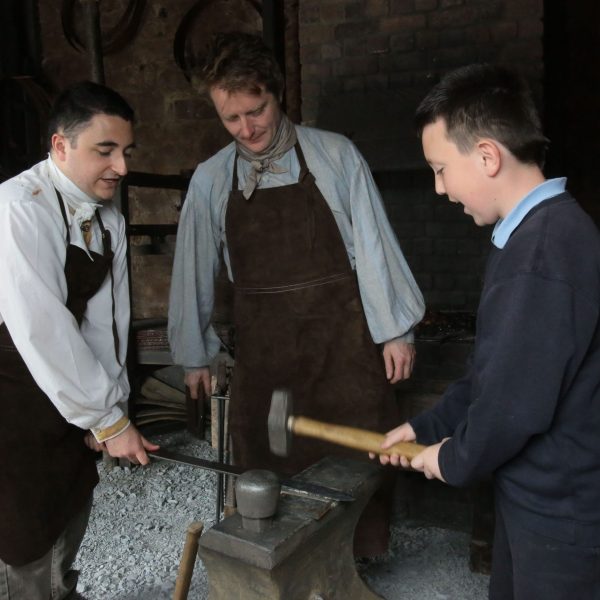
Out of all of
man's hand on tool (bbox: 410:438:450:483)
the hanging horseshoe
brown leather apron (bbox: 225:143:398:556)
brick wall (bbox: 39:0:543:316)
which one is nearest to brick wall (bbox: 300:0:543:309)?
brick wall (bbox: 39:0:543:316)

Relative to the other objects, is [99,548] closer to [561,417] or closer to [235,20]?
[561,417]

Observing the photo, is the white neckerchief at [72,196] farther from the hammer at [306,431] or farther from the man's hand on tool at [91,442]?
the hammer at [306,431]

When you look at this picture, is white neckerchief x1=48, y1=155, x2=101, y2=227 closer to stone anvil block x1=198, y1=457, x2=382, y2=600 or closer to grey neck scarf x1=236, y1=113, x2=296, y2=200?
grey neck scarf x1=236, y1=113, x2=296, y2=200

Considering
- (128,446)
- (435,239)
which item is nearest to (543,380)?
(128,446)

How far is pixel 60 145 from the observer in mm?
1979

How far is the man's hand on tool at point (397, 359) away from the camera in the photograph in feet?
8.21

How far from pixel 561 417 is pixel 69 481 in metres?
1.41

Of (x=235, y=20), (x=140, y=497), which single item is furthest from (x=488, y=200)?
(x=235, y=20)

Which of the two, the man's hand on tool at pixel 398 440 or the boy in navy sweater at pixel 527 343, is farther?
the man's hand on tool at pixel 398 440

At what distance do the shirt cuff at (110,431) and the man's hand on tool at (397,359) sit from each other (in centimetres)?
98

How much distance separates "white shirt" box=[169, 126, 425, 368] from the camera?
245cm

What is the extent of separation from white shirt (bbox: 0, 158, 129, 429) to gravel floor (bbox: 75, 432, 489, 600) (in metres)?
1.17

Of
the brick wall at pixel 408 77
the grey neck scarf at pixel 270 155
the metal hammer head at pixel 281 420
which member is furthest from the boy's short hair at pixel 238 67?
the brick wall at pixel 408 77

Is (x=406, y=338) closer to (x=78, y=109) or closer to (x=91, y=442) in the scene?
(x=91, y=442)
